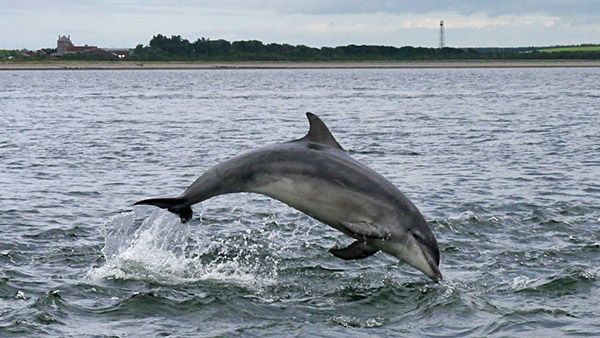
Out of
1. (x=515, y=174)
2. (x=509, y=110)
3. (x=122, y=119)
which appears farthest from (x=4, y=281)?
(x=509, y=110)

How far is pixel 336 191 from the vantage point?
10742mm

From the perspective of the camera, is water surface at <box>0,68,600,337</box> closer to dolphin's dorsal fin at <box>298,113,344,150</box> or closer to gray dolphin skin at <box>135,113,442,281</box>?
gray dolphin skin at <box>135,113,442,281</box>

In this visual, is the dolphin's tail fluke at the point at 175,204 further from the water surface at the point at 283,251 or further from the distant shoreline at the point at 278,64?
the distant shoreline at the point at 278,64

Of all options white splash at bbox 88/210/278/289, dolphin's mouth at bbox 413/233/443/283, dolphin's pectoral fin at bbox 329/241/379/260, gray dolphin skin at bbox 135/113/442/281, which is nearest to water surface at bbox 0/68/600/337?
white splash at bbox 88/210/278/289

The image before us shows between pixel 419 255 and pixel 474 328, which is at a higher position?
pixel 419 255

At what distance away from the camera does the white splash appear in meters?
13.3

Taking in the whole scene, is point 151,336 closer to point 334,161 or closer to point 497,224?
point 334,161

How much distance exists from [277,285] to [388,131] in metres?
23.7

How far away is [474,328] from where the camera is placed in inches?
437

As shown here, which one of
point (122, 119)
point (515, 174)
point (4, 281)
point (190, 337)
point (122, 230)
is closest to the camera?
point (190, 337)

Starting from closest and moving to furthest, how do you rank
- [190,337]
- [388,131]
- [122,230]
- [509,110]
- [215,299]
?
1. [190,337]
2. [215,299]
3. [122,230]
4. [388,131]
5. [509,110]

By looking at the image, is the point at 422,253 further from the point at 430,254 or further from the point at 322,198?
the point at 322,198

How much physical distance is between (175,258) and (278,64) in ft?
563

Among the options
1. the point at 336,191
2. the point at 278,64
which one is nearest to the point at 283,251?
the point at 336,191
